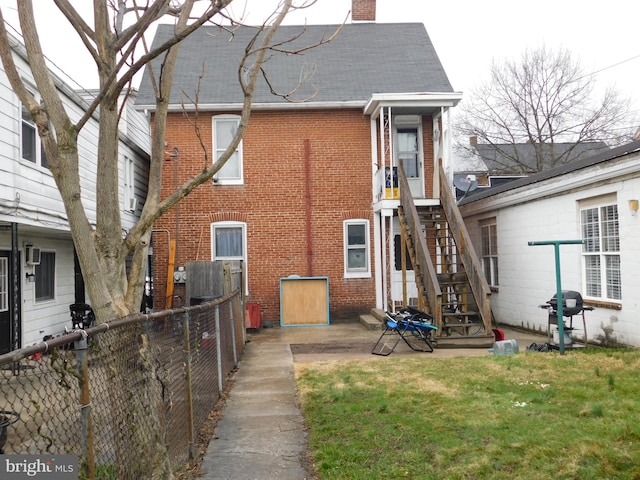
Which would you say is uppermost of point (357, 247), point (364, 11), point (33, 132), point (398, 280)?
point (364, 11)

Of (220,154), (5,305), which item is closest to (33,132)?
(5,305)

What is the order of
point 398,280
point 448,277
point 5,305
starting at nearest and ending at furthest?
1. point 5,305
2. point 448,277
3. point 398,280

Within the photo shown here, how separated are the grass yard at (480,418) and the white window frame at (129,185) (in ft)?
28.9

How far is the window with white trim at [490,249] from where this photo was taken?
50.2 feet

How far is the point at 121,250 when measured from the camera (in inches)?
185

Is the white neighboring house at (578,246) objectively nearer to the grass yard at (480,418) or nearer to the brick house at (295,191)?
the grass yard at (480,418)

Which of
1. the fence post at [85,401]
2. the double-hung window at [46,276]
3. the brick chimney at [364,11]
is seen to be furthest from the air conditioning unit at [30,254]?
the brick chimney at [364,11]

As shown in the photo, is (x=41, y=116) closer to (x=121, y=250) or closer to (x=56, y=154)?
(x=56, y=154)

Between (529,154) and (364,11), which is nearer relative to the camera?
(364,11)

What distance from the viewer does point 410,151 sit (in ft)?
54.8

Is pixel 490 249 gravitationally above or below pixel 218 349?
above

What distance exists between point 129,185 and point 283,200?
13.6 feet

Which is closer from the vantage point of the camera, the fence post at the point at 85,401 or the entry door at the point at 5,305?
the fence post at the point at 85,401

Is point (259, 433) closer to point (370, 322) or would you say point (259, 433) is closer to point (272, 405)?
point (272, 405)
